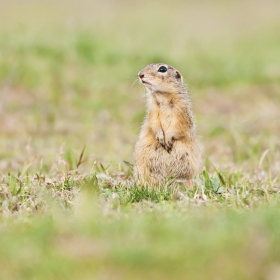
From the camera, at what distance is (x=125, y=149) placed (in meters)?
9.30

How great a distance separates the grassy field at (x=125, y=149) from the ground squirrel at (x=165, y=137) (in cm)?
25

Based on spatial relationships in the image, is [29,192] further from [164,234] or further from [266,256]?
[266,256]

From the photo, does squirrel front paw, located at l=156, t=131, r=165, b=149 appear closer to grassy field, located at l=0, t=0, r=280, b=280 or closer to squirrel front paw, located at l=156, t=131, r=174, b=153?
squirrel front paw, located at l=156, t=131, r=174, b=153

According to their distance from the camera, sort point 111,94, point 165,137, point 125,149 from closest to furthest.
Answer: point 165,137
point 125,149
point 111,94

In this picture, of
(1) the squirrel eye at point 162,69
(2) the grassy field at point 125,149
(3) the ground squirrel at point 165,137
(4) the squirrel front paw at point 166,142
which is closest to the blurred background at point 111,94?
(2) the grassy field at point 125,149

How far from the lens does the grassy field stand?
12.5 feet

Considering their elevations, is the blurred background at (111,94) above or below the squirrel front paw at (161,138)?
above

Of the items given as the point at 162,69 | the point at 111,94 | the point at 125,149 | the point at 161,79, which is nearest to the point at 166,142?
the point at 161,79

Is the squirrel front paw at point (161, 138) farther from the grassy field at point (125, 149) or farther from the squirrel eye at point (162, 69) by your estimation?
the squirrel eye at point (162, 69)

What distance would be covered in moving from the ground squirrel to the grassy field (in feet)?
0.83

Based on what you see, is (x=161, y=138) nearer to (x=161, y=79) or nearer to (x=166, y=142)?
(x=166, y=142)

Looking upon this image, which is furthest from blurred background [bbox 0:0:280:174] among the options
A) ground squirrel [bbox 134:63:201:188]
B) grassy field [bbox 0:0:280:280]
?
ground squirrel [bbox 134:63:201:188]

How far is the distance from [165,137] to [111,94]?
5.95 m

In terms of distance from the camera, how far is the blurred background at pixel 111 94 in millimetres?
9062
